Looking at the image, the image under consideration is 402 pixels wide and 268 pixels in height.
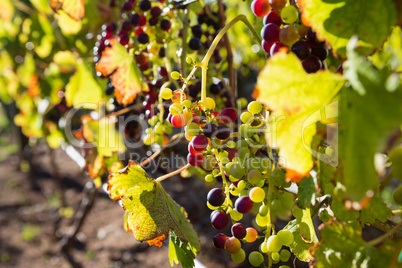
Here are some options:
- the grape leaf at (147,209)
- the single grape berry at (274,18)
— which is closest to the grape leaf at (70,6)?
the grape leaf at (147,209)

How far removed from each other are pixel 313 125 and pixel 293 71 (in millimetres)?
84

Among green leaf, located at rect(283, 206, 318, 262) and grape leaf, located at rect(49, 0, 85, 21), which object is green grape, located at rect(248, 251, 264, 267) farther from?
grape leaf, located at rect(49, 0, 85, 21)

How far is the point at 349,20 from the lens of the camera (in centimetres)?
49

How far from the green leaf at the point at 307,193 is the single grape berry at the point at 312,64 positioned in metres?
0.17

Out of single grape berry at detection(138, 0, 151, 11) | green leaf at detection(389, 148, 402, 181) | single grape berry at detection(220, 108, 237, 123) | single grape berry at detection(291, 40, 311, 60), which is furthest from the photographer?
single grape berry at detection(138, 0, 151, 11)

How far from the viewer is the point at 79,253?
282cm

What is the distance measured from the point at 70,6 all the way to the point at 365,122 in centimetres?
91

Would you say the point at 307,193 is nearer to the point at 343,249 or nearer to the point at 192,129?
the point at 343,249

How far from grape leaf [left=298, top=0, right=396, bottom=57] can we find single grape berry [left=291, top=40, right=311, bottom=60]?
0.16ft

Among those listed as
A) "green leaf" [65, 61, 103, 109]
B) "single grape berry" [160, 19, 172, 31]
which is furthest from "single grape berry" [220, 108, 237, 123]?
Result: "green leaf" [65, 61, 103, 109]

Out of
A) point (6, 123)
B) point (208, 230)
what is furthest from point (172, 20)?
point (6, 123)

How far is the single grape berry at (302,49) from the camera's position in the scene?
22.0 inches

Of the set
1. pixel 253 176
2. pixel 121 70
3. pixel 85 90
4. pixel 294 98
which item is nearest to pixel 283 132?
pixel 294 98

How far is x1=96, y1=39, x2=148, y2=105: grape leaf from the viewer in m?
1.05
